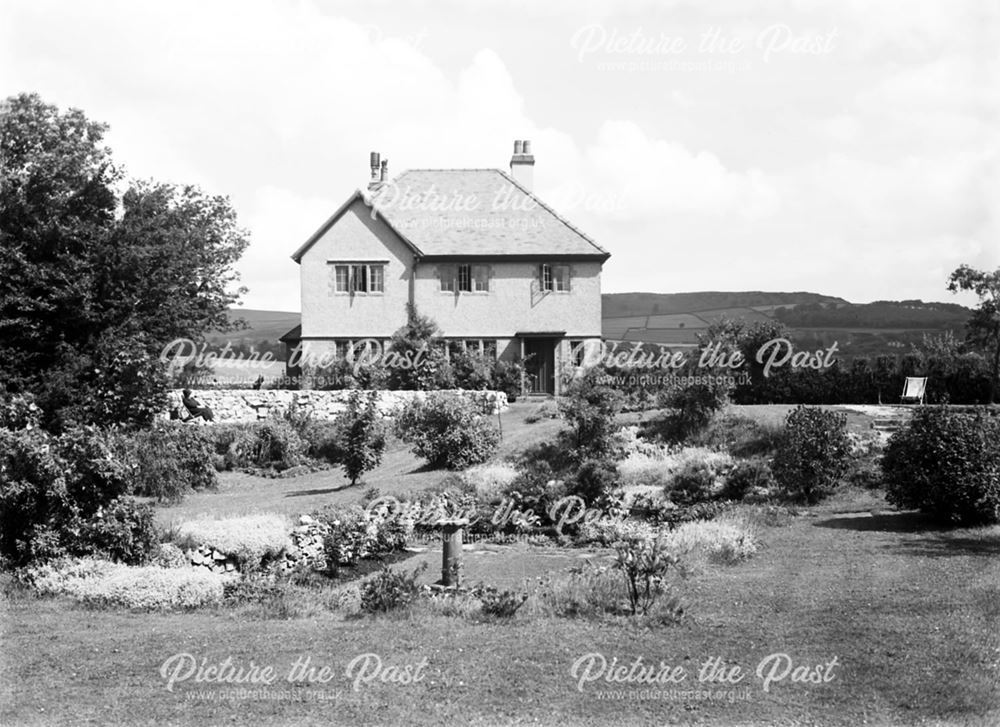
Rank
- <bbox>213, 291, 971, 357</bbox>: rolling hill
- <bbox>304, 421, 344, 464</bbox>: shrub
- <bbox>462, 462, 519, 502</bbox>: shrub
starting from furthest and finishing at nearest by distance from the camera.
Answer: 1. <bbox>213, 291, 971, 357</bbox>: rolling hill
2. <bbox>304, 421, 344, 464</bbox>: shrub
3. <bbox>462, 462, 519, 502</bbox>: shrub

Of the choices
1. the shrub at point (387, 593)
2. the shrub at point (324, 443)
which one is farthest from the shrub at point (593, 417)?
the shrub at point (387, 593)

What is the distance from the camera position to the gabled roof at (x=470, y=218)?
135ft

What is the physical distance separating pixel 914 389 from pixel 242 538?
86.8 ft

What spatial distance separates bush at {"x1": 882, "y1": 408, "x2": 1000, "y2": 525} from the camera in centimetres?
1716

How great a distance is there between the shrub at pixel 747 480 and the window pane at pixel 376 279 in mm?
21768

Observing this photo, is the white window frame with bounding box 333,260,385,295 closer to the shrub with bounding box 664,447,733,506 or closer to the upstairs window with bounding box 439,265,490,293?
the upstairs window with bounding box 439,265,490,293

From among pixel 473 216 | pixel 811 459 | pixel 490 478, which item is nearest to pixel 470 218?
pixel 473 216

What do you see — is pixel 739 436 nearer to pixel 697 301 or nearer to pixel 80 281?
pixel 80 281

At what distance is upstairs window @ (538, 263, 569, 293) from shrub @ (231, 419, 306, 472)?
1484 cm

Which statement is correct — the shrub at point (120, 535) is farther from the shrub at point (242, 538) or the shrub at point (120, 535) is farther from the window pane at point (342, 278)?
the window pane at point (342, 278)

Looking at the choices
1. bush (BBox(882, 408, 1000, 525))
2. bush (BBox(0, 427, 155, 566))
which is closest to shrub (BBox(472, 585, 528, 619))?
bush (BBox(0, 427, 155, 566))

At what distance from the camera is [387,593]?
1197 centimetres

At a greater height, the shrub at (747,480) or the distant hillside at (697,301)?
the distant hillside at (697,301)

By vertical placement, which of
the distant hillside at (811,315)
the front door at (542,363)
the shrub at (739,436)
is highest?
the distant hillside at (811,315)
